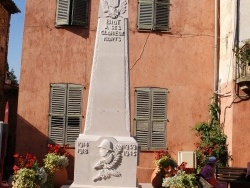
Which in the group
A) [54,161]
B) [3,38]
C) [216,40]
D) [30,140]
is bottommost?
[54,161]

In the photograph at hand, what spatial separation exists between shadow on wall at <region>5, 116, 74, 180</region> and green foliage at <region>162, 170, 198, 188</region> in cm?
565

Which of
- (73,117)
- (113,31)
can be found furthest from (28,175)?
(73,117)

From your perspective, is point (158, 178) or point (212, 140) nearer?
point (158, 178)

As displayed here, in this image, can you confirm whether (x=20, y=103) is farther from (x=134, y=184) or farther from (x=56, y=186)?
(x=134, y=184)

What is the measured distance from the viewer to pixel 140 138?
42.4 ft

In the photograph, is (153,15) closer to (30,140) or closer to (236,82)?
(236,82)

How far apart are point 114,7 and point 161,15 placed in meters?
5.41

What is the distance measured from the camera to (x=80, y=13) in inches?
523

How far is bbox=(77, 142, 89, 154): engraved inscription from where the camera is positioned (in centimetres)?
768

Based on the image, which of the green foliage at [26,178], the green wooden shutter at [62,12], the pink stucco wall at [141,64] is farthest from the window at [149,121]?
the green foliage at [26,178]

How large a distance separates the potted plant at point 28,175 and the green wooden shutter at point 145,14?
662cm

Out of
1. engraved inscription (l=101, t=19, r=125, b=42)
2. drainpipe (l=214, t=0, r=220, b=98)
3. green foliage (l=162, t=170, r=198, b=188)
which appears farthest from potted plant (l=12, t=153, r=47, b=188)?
drainpipe (l=214, t=0, r=220, b=98)

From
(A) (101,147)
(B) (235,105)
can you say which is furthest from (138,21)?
(A) (101,147)

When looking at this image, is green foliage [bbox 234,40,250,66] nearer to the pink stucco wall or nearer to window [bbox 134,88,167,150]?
the pink stucco wall
